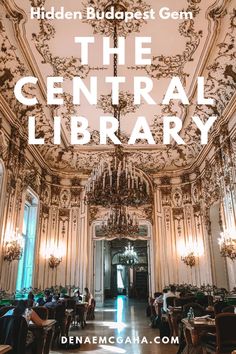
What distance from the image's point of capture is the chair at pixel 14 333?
294 centimetres

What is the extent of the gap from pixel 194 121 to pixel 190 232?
405cm

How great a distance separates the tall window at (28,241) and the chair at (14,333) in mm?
5983

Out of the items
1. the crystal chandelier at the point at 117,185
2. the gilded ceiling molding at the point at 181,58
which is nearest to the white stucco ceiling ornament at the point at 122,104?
the gilded ceiling molding at the point at 181,58

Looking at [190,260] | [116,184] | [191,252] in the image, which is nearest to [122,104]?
[116,184]

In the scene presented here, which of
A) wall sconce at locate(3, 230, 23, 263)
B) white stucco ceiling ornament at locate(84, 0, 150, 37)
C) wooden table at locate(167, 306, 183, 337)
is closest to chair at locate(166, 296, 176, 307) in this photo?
wooden table at locate(167, 306, 183, 337)

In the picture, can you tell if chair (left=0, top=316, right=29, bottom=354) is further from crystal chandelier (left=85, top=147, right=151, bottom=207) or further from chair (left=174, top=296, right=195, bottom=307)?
chair (left=174, top=296, right=195, bottom=307)

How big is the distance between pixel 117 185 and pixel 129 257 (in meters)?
14.3

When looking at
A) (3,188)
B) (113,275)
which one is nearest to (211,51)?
(3,188)

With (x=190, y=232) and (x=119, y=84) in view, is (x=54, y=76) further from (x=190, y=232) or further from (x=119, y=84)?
(x=190, y=232)

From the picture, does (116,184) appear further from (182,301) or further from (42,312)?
(182,301)

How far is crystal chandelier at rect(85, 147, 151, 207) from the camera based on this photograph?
5574mm

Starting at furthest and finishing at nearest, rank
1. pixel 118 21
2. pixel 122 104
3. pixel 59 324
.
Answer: pixel 122 104 < pixel 59 324 < pixel 118 21

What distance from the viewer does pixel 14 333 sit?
9.73 feet

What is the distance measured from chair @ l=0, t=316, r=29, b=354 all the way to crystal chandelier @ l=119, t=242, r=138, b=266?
1576 centimetres
